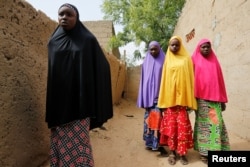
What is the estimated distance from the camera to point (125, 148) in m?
4.43

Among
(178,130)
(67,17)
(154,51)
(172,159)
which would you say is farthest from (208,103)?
(67,17)

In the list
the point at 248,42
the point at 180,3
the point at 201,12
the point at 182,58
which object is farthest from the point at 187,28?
the point at 180,3

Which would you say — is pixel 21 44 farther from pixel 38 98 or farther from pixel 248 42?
pixel 248 42

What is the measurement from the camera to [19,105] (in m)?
2.63

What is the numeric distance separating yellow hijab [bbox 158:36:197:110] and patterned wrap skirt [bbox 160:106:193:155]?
0.11m

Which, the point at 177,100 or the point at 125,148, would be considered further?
the point at 125,148

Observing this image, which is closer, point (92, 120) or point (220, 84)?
point (92, 120)

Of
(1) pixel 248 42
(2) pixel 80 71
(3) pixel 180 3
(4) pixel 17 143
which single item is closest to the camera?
(2) pixel 80 71

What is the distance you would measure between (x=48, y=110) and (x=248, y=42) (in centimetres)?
355

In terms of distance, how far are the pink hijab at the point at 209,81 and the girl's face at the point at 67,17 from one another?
6.36 ft

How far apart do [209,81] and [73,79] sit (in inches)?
77.4

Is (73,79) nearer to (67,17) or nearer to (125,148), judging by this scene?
(67,17)

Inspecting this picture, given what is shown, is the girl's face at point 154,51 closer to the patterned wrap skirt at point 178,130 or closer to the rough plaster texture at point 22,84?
the patterned wrap skirt at point 178,130

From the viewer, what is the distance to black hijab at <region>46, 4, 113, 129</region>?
7.79ft
